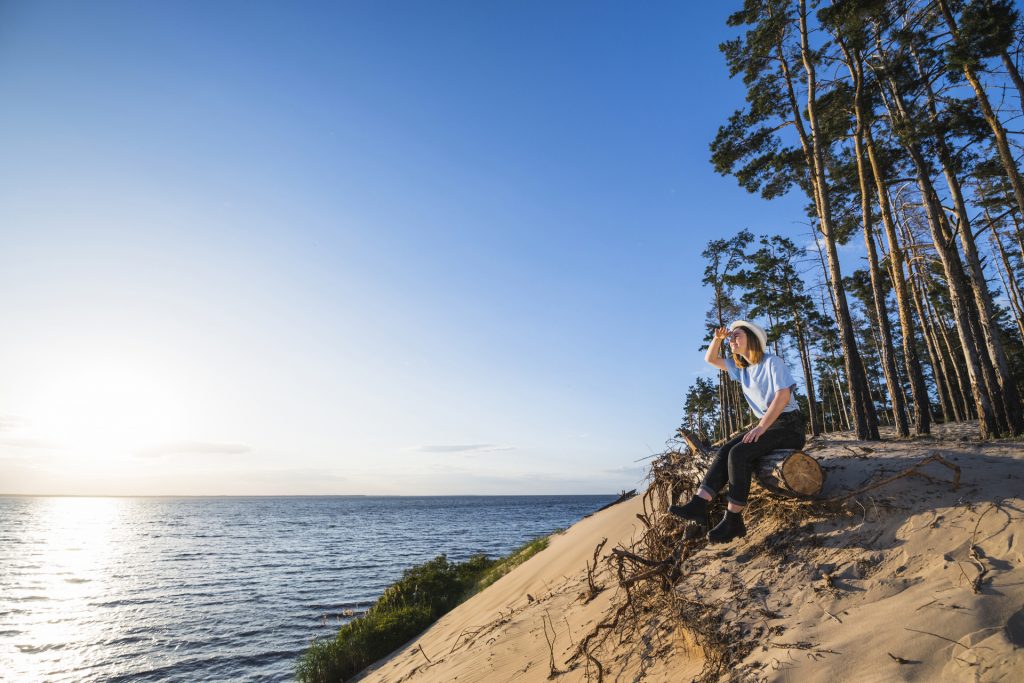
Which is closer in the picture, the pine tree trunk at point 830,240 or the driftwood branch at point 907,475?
the driftwood branch at point 907,475

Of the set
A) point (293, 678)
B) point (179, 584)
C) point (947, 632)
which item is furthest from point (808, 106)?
point (179, 584)

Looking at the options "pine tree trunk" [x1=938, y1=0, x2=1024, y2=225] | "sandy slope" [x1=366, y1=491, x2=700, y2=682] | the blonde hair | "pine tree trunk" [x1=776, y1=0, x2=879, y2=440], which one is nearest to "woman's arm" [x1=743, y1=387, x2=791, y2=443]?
the blonde hair

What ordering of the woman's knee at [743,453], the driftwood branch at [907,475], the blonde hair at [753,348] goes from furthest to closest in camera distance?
the blonde hair at [753,348] → the woman's knee at [743,453] → the driftwood branch at [907,475]

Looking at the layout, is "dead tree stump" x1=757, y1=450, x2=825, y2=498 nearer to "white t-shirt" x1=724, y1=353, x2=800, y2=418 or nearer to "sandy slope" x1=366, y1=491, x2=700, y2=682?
"white t-shirt" x1=724, y1=353, x2=800, y2=418

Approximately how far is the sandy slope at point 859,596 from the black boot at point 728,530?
0.63 feet

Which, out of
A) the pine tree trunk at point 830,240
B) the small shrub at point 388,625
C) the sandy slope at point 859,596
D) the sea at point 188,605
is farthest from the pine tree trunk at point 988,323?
the sea at point 188,605

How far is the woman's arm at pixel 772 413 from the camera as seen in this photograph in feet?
13.3

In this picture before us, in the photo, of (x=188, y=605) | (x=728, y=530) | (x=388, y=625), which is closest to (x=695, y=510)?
(x=728, y=530)

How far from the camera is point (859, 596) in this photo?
3184 mm

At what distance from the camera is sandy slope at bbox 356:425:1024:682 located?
2.61 meters

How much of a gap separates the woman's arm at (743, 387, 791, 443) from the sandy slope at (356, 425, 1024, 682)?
2.70ft

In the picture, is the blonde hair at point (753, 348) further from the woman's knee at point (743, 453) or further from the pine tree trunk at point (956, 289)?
the pine tree trunk at point (956, 289)

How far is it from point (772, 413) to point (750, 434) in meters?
0.26

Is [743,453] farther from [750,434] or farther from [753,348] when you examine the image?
[753,348]
